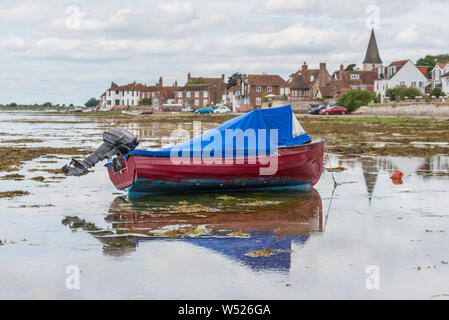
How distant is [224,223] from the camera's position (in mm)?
14039

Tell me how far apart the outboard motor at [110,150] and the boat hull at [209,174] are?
424 millimetres

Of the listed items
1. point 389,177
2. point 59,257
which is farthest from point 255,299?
point 389,177

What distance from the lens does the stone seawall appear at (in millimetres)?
65525

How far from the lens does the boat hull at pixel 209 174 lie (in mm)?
17328

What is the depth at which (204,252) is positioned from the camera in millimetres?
11414

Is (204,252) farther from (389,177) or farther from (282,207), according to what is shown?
(389,177)

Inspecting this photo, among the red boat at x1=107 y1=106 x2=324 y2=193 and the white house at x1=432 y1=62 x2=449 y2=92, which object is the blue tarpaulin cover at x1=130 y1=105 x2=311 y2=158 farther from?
the white house at x1=432 y1=62 x2=449 y2=92

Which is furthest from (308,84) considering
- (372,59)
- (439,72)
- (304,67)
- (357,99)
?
(357,99)

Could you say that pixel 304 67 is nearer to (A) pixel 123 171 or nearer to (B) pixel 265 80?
(B) pixel 265 80

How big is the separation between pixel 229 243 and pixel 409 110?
63.1 m

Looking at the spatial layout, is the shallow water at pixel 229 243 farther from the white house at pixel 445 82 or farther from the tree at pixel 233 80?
the tree at pixel 233 80

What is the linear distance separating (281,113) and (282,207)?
383 cm

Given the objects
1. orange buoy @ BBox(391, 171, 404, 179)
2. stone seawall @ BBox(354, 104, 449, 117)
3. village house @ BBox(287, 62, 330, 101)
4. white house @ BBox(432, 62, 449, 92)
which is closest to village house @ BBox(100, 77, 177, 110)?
village house @ BBox(287, 62, 330, 101)
